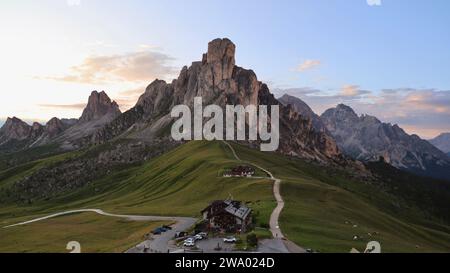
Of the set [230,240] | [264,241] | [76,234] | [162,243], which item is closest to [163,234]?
[162,243]

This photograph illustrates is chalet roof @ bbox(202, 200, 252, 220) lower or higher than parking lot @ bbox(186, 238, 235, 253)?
higher

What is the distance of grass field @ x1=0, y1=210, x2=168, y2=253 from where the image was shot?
111188 mm

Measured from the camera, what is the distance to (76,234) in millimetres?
131750

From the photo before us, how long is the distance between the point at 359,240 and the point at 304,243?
1602 centimetres

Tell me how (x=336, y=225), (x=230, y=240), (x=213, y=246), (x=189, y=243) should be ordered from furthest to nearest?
(x=336, y=225), (x=230, y=240), (x=189, y=243), (x=213, y=246)

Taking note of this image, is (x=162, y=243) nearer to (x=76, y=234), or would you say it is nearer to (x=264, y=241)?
(x=264, y=241)

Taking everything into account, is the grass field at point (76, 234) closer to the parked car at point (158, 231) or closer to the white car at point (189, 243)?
the parked car at point (158, 231)

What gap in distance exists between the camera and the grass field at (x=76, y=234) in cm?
11119

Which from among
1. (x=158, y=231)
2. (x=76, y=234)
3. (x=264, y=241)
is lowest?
(x=76, y=234)

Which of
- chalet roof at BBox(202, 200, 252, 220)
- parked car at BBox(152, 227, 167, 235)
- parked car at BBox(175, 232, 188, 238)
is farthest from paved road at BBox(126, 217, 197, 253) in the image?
chalet roof at BBox(202, 200, 252, 220)

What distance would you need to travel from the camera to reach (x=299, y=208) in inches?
4584

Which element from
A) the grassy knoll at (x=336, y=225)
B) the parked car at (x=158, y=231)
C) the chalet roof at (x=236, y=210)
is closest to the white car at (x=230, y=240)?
the grassy knoll at (x=336, y=225)

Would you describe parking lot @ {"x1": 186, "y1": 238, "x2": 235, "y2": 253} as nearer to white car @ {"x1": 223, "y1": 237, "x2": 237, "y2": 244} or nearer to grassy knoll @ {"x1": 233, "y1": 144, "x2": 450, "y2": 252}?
white car @ {"x1": 223, "y1": 237, "x2": 237, "y2": 244}
